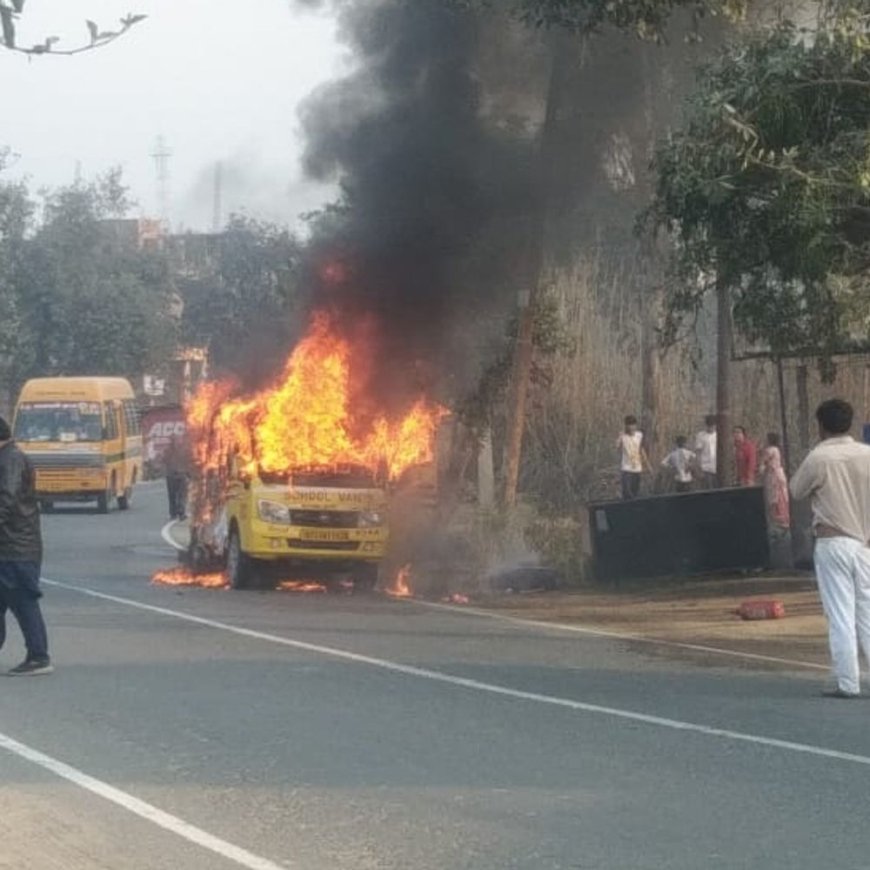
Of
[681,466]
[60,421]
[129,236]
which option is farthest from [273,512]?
[129,236]

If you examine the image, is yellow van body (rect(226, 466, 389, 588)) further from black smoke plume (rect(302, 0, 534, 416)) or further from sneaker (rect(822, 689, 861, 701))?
sneaker (rect(822, 689, 861, 701))

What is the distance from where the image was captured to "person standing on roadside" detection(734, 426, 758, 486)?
2531 centimetres

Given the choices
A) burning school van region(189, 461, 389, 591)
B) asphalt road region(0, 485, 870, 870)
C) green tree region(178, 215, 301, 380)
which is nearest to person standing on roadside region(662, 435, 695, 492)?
burning school van region(189, 461, 389, 591)

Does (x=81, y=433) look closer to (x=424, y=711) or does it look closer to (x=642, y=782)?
(x=424, y=711)

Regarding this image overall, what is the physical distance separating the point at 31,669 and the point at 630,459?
1543 cm

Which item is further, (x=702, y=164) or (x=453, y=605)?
(x=453, y=605)

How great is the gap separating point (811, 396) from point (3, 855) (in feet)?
65.1

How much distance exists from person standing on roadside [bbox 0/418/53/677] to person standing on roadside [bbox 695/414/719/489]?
15.2 m

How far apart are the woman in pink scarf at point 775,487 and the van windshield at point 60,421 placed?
20.1 meters

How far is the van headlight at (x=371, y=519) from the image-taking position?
20.2 meters

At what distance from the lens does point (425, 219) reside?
75.8 feet

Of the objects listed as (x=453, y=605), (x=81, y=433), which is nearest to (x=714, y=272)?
(x=453, y=605)

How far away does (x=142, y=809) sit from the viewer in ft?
27.5

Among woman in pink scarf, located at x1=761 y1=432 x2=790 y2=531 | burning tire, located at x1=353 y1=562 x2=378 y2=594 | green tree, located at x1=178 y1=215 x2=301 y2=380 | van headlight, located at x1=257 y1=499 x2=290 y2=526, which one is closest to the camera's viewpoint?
van headlight, located at x1=257 y1=499 x2=290 y2=526
